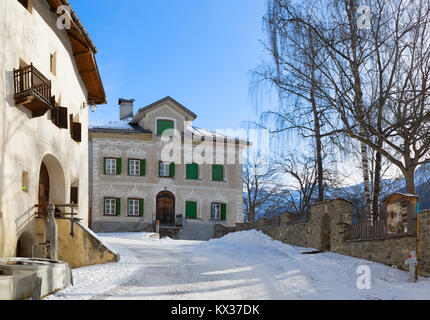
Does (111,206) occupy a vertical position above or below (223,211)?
above

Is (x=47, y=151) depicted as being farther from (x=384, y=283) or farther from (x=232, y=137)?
(x=232, y=137)

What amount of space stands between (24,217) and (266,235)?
13.5 meters

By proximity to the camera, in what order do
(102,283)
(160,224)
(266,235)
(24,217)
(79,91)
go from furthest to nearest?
(160,224)
(266,235)
(79,91)
(24,217)
(102,283)

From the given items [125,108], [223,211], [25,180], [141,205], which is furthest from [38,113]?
[125,108]

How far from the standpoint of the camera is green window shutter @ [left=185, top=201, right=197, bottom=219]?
37.5 m

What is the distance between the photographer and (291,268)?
1522 cm

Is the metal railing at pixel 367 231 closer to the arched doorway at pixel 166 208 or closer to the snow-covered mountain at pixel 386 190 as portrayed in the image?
the snow-covered mountain at pixel 386 190

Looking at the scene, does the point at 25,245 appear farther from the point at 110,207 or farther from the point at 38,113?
the point at 110,207

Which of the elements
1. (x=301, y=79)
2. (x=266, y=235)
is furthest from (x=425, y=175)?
(x=266, y=235)

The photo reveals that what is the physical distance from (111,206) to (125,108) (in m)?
9.37

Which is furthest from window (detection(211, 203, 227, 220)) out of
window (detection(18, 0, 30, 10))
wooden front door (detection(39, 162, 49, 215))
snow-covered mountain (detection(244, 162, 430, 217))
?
window (detection(18, 0, 30, 10))

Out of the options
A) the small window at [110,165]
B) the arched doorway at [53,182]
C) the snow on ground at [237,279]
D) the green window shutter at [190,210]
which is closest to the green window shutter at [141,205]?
the small window at [110,165]

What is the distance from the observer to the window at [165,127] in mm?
37125

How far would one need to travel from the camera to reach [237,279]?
13.2 meters
